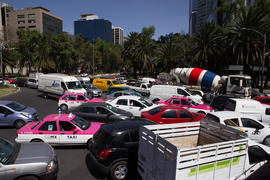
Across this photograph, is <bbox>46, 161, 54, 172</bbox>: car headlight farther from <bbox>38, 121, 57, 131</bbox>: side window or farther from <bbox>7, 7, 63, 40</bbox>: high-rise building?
<bbox>7, 7, 63, 40</bbox>: high-rise building

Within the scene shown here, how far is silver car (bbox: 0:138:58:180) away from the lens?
4.75 m

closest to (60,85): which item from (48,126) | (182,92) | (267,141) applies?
(182,92)

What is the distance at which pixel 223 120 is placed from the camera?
848 cm

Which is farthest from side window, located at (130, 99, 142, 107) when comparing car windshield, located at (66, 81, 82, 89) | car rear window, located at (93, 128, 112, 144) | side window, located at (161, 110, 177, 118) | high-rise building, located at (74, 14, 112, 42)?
high-rise building, located at (74, 14, 112, 42)

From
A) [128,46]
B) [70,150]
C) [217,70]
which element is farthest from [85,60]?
[70,150]

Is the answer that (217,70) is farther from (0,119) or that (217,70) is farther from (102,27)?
(102,27)

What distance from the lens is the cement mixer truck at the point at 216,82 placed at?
20.6m

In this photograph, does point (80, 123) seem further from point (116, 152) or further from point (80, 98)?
point (80, 98)

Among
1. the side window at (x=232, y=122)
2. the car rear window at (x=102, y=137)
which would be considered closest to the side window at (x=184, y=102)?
Answer: the side window at (x=232, y=122)

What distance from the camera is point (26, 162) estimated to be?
16.4ft

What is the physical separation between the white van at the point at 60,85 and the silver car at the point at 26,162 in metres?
14.1

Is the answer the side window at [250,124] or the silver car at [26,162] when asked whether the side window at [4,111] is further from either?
the side window at [250,124]

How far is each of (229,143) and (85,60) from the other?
266ft

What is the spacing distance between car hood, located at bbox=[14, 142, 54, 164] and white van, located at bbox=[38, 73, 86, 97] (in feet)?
45.5
